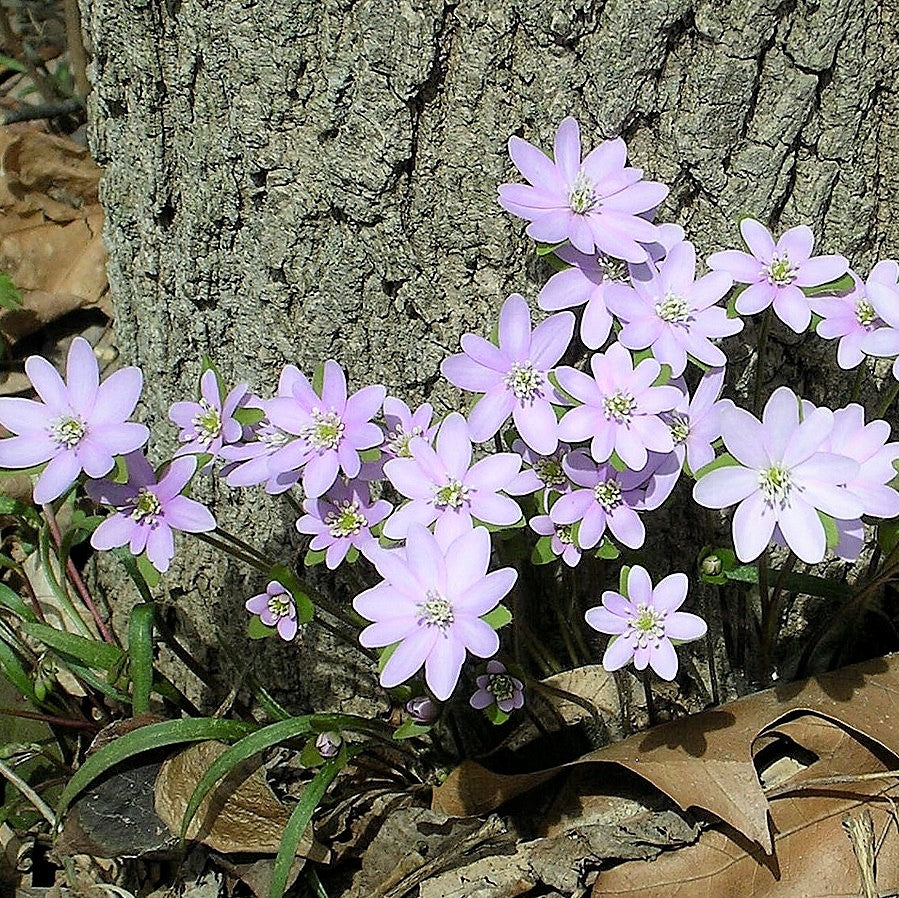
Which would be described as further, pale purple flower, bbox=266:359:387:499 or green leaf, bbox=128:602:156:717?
green leaf, bbox=128:602:156:717

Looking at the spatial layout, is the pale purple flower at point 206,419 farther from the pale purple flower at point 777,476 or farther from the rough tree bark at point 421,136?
the pale purple flower at point 777,476

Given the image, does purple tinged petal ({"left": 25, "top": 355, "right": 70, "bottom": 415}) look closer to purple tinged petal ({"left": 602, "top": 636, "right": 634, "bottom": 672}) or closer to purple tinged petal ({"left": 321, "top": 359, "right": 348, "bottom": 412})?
purple tinged petal ({"left": 321, "top": 359, "right": 348, "bottom": 412})

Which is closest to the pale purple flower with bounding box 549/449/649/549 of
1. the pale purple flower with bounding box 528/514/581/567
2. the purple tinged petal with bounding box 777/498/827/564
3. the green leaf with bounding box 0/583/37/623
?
the pale purple flower with bounding box 528/514/581/567

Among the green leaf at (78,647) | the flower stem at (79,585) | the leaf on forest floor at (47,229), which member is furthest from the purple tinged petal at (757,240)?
the leaf on forest floor at (47,229)

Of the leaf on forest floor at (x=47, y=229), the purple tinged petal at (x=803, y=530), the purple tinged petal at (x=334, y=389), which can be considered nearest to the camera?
the purple tinged petal at (x=803, y=530)

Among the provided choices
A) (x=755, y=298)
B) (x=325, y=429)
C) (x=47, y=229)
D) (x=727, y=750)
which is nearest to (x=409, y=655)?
(x=325, y=429)
